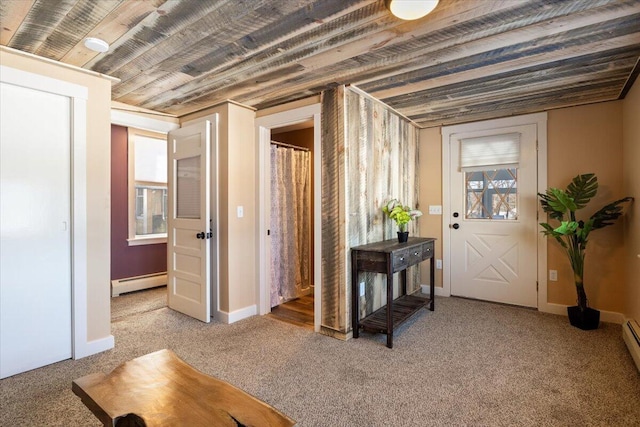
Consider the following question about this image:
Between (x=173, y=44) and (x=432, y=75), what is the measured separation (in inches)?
77.6

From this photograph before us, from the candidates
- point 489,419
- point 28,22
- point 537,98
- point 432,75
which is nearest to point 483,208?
point 537,98

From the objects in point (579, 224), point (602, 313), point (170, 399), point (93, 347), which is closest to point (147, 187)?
point (93, 347)

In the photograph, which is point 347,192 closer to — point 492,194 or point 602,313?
point 492,194

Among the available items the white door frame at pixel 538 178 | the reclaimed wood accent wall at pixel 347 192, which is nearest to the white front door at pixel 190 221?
the reclaimed wood accent wall at pixel 347 192

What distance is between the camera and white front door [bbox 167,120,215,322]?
131 inches

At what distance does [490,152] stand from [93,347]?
4572 millimetres

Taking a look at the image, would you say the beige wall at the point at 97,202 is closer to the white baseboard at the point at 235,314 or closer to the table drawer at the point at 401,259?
the white baseboard at the point at 235,314

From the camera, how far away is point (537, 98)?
3271 millimetres

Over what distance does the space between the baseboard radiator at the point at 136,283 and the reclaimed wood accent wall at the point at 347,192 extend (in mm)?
3035

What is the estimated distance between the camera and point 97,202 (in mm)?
2705

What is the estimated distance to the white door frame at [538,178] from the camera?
372 cm

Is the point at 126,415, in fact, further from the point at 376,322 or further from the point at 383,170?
the point at 383,170

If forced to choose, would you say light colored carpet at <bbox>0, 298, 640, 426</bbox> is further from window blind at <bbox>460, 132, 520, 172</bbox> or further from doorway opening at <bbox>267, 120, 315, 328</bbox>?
window blind at <bbox>460, 132, 520, 172</bbox>

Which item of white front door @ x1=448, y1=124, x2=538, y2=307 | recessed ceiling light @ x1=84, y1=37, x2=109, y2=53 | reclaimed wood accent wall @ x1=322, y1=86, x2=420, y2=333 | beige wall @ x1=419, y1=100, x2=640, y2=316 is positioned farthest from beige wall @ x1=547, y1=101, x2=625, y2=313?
recessed ceiling light @ x1=84, y1=37, x2=109, y2=53
